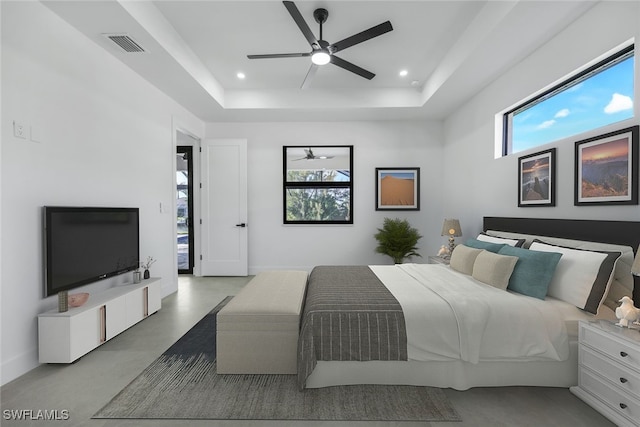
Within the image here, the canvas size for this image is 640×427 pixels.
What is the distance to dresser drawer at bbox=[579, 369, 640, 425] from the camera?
57.7 inches

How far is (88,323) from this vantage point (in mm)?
2262

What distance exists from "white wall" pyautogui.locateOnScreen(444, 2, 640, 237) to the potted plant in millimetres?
777

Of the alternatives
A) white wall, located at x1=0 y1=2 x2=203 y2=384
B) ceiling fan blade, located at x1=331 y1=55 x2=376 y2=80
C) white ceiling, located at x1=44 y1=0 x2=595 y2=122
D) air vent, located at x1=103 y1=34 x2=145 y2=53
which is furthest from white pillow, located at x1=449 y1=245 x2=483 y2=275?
air vent, located at x1=103 y1=34 x2=145 y2=53

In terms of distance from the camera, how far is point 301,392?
6.03 feet

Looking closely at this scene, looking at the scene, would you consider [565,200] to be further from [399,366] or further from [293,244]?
[293,244]

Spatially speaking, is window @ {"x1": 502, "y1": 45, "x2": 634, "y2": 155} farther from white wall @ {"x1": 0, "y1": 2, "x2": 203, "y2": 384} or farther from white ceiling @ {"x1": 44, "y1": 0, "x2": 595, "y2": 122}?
white wall @ {"x1": 0, "y1": 2, "x2": 203, "y2": 384}

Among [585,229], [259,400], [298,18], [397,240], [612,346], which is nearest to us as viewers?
[612,346]

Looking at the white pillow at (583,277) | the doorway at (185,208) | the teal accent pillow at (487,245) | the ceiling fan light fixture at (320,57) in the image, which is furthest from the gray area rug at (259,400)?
the doorway at (185,208)

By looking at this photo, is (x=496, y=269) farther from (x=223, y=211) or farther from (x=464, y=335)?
(x=223, y=211)

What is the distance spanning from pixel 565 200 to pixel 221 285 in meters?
4.35

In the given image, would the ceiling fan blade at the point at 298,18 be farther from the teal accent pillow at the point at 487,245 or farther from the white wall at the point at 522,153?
the teal accent pillow at the point at 487,245

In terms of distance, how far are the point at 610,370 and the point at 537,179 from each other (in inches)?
71.2

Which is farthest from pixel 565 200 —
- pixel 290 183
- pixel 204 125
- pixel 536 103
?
pixel 204 125

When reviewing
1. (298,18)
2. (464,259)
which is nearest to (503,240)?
(464,259)
